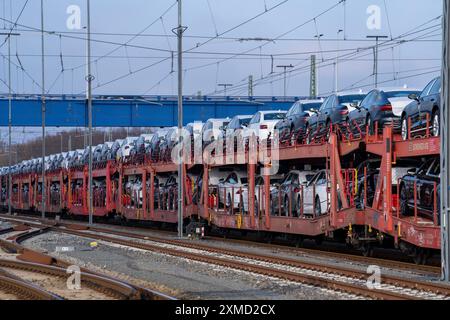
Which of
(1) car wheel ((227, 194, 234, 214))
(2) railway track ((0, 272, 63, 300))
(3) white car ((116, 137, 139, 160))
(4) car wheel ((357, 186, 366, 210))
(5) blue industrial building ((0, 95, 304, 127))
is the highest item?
(5) blue industrial building ((0, 95, 304, 127))

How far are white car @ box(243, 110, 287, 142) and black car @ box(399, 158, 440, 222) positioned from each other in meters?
9.17

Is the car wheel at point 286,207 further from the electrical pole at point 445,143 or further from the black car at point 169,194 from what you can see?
the electrical pole at point 445,143

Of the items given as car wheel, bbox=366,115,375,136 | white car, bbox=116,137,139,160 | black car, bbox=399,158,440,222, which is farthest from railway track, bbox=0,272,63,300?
white car, bbox=116,137,139,160

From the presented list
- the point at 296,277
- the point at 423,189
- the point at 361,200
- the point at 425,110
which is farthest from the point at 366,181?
the point at 296,277

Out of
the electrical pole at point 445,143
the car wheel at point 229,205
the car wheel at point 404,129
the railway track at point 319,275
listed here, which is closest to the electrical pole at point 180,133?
the car wheel at point 229,205

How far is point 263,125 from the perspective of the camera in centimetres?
2947

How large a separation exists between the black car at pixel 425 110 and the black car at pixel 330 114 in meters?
4.12

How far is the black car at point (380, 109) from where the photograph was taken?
21.2m

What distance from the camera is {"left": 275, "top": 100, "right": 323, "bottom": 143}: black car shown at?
27.0m

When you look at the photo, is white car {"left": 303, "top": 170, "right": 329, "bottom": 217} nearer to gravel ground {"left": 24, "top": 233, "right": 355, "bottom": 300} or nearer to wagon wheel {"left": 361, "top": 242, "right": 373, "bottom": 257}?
wagon wheel {"left": 361, "top": 242, "right": 373, "bottom": 257}

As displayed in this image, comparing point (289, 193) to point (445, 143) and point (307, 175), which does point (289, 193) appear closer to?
point (307, 175)

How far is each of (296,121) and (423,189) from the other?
9066mm

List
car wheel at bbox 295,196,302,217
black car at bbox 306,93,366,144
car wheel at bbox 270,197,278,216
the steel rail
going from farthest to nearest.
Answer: car wheel at bbox 270,197,278,216 → car wheel at bbox 295,196,302,217 → black car at bbox 306,93,366,144 → the steel rail
